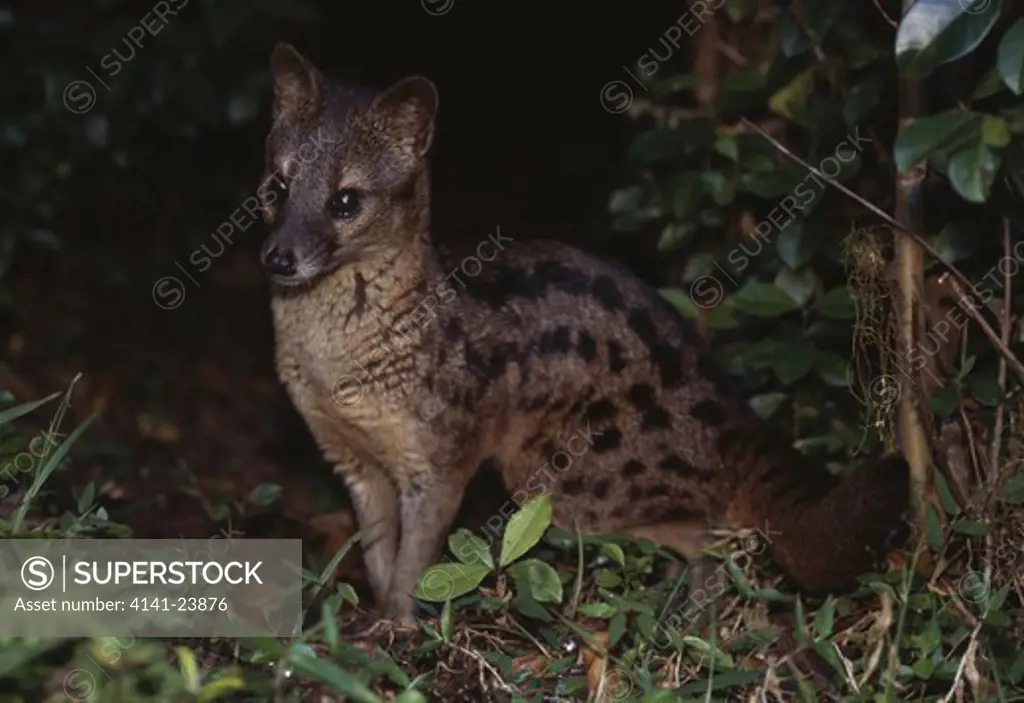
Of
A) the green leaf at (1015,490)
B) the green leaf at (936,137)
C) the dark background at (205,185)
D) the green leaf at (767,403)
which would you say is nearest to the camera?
the green leaf at (936,137)

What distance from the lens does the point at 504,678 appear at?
4.91 meters

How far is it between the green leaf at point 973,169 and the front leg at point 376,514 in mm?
2441

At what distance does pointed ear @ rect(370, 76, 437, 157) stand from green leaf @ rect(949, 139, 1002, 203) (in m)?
1.87

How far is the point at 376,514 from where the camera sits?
6.21 m

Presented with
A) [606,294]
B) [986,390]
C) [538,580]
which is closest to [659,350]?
[606,294]

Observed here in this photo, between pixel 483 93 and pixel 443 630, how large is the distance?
5.42 metres

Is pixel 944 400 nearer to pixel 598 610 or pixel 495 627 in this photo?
pixel 598 610

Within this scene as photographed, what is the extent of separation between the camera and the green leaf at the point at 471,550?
16.5 feet

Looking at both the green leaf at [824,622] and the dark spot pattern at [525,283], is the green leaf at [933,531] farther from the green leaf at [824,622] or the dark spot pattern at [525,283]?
the dark spot pattern at [525,283]

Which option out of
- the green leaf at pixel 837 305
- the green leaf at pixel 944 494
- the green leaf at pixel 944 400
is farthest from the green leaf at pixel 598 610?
→ the green leaf at pixel 837 305

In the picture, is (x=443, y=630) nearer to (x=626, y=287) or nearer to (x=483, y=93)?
(x=626, y=287)

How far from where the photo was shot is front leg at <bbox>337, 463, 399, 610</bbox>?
6141 mm

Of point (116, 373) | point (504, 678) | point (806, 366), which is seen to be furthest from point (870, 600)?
point (116, 373)

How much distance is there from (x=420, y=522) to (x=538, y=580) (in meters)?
0.85
